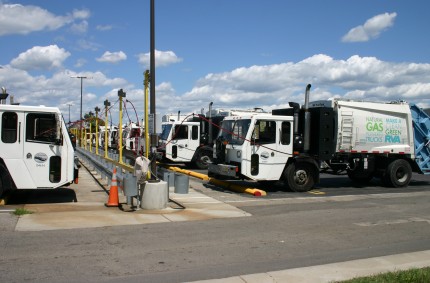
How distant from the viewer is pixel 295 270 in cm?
603

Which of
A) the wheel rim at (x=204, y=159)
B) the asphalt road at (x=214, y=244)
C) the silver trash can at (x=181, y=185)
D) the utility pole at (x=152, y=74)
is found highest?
the utility pole at (x=152, y=74)

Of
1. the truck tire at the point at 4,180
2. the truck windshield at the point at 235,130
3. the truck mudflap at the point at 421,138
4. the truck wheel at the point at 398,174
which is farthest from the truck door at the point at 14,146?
the truck mudflap at the point at 421,138

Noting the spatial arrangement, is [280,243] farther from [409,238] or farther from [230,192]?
[230,192]

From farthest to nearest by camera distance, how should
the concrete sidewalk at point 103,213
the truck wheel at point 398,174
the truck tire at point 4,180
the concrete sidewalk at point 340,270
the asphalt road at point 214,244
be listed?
the truck wheel at point 398,174, the truck tire at point 4,180, the concrete sidewalk at point 103,213, the asphalt road at point 214,244, the concrete sidewalk at point 340,270

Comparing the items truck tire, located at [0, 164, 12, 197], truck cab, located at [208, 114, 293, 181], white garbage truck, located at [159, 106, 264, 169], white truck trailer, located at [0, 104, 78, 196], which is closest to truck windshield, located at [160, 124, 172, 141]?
white garbage truck, located at [159, 106, 264, 169]

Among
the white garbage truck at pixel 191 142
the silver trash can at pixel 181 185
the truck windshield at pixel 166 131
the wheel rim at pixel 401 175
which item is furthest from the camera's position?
the truck windshield at pixel 166 131

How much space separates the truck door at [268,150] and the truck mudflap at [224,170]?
0.39 metres

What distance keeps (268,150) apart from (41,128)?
680 centimetres

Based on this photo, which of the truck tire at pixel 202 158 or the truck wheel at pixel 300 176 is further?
the truck tire at pixel 202 158

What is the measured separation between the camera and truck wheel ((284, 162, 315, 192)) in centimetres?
1447

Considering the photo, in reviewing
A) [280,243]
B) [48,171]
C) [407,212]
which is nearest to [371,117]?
[407,212]

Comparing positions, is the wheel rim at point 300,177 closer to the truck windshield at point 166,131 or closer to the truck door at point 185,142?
the truck door at point 185,142

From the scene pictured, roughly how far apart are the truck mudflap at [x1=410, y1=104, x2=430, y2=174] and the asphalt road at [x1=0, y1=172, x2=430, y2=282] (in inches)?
243

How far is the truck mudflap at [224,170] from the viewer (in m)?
13.7
